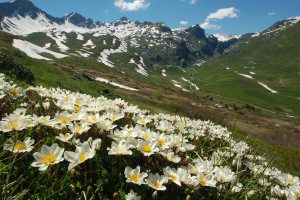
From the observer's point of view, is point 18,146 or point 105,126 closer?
point 18,146

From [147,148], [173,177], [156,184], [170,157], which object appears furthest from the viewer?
[170,157]

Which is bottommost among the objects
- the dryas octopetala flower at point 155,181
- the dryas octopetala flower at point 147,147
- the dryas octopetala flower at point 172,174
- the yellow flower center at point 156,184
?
the yellow flower center at point 156,184

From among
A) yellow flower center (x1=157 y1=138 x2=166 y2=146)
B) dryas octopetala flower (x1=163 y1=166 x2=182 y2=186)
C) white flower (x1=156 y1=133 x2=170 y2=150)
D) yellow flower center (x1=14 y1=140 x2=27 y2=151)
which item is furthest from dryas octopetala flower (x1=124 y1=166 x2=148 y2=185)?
yellow flower center (x1=14 y1=140 x2=27 y2=151)

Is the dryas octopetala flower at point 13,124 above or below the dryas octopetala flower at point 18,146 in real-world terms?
above

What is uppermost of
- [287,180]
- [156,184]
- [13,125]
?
[13,125]

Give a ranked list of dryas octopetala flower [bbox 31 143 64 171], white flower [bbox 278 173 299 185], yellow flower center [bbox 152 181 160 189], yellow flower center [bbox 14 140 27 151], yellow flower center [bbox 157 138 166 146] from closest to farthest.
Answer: dryas octopetala flower [bbox 31 143 64 171], yellow flower center [bbox 152 181 160 189], yellow flower center [bbox 14 140 27 151], yellow flower center [bbox 157 138 166 146], white flower [bbox 278 173 299 185]

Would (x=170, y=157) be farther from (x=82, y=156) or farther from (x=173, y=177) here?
(x=82, y=156)

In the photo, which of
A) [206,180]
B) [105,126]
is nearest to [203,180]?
[206,180]

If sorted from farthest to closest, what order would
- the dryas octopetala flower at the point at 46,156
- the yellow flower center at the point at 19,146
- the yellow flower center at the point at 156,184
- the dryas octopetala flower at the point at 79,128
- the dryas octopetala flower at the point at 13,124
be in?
1. the dryas octopetala flower at the point at 79,128
2. the dryas octopetala flower at the point at 13,124
3. the yellow flower center at the point at 19,146
4. the yellow flower center at the point at 156,184
5. the dryas octopetala flower at the point at 46,156

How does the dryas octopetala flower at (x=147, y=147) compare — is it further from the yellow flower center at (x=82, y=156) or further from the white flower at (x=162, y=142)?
the yellow flower center at (x=82, y=156)

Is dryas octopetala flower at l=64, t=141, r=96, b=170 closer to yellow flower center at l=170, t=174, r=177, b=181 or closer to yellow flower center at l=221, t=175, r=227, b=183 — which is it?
yellow flower center at l=170, t=174, r=177, b=181

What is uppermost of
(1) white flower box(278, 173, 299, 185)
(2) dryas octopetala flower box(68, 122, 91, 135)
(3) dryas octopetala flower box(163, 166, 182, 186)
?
(2) dryas octopetala flower box(68, 122, 91, 135)

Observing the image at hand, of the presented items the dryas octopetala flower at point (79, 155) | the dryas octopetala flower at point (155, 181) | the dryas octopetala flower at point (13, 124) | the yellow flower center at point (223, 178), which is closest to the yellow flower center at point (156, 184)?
the dryas octopetala flower at point (155, 181)

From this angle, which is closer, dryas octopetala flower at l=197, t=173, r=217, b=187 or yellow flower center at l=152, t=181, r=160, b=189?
yellow flower center at l=152, t=181, r=160, b=189
